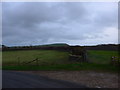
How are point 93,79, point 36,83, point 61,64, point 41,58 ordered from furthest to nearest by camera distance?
point 41,58 → point 61,64 → point 93,79 → point 36,83

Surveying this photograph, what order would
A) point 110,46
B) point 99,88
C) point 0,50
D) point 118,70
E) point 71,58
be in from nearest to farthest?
point 99,88
point 118,70
point 71,58
point 110,46
point 0,50

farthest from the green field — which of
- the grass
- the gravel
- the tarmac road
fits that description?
the tarmac road

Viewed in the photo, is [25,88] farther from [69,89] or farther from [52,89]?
[69,89]

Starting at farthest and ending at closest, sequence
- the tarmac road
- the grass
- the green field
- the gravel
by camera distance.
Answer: the grass
the green field
the gravel
the tarmac road

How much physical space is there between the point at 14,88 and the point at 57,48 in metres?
48.5

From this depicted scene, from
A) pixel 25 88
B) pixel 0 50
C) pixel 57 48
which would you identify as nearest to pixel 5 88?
Answer: pixel 25 88

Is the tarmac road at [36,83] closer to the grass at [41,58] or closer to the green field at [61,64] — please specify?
the green field at [61,64]

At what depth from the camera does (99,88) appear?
39.2 ft

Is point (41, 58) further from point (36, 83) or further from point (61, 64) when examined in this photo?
point (36, 83)

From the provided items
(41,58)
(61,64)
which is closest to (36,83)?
→ (61,64)

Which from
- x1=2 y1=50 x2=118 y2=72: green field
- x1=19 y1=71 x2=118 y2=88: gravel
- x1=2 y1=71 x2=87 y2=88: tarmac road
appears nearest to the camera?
x1=2 y1=71 x2=87 y2=88: tarmac road

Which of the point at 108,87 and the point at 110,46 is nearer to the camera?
the point at 108,87

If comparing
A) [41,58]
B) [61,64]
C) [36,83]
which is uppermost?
[36,83]

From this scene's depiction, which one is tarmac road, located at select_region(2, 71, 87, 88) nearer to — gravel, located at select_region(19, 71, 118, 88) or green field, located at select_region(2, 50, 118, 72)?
gravel, located at select_region(19, 71, 118, 88)
